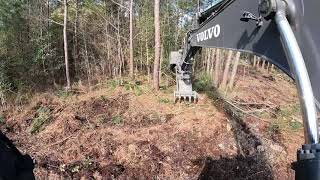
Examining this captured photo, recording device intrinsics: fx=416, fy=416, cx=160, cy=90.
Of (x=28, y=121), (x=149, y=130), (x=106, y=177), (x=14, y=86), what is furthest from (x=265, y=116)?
(x=14, y=86)

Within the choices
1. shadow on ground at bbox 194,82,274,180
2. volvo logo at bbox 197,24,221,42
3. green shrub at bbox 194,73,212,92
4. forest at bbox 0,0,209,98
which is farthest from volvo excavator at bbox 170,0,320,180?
forest at bbox 0,0,209,98

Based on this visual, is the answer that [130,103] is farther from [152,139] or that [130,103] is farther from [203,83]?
[152,139]

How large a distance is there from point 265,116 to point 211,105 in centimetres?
146

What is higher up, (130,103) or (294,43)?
(294,43)

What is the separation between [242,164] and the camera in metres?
7.82

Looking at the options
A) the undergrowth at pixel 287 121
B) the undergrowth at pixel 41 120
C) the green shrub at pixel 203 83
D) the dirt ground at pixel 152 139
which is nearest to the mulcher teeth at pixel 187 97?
the dirt ground at pixel 152 139

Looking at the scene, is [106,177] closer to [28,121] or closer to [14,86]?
[28,121]

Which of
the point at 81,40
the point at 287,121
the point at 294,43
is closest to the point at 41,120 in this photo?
the point at 287,121

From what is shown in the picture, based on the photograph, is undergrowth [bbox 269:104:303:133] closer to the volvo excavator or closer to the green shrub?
the green shrub

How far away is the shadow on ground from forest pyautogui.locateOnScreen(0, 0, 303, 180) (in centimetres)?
2

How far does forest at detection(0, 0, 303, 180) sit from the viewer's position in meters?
7.96

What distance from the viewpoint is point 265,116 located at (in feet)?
35.2

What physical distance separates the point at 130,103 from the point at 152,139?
9.97ft

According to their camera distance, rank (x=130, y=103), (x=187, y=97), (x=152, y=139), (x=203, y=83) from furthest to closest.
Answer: (x=203, y=83)
(x=130, y=103)
(x=187, y=97)
(x=152, y=139)
